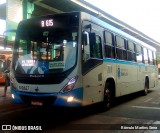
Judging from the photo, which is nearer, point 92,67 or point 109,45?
point 92,67

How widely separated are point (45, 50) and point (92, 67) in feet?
4.86

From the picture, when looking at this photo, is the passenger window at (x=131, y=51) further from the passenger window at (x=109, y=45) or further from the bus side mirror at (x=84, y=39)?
the bus side mirror at (x=84, y=39)

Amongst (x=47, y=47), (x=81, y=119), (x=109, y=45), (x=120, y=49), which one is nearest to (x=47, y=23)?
(x=47, y=47)

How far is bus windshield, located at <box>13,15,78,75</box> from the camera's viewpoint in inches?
291

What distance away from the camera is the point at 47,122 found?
756 cm

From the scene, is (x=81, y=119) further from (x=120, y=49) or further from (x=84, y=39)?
(x=120, y=49)

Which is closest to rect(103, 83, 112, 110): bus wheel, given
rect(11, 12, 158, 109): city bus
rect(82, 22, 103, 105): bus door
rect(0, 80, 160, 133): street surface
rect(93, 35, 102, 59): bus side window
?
rect(11, 12, 158, 109): city bus

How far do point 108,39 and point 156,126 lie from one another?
149 inches

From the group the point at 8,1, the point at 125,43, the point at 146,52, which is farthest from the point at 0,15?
the point at 125,43

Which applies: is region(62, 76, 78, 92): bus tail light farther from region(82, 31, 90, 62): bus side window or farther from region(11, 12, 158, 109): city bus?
region(82, 31, 90, 62): bus side window

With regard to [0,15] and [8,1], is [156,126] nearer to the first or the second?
[8,1]

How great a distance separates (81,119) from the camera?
319 inches

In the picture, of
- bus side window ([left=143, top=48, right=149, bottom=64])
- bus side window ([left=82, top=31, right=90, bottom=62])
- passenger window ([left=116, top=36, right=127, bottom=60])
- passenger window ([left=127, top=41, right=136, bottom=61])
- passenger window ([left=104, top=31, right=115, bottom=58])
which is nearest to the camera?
bus side window ([left=82, top=31, right=90, bottom=62])

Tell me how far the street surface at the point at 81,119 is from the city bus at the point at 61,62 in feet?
1.75
